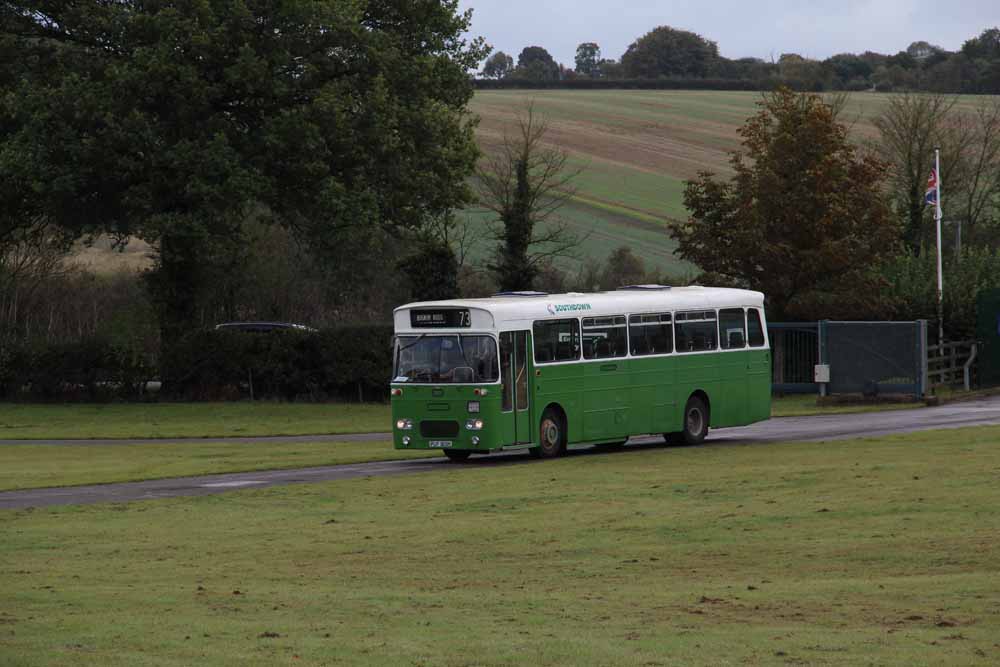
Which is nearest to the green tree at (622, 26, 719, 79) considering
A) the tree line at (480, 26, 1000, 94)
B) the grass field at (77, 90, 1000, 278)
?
the tree line at (480, 26, 1000, 94)

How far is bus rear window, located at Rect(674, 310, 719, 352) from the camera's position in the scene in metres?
31.5

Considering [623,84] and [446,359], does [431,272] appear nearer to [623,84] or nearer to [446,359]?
[446,359]

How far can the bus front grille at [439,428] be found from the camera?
93.5 ft

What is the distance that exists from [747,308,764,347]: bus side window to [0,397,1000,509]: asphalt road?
6.56 feet

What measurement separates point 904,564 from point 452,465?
1525cm

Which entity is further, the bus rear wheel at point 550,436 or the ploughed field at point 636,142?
the ploughed field at point 636,142

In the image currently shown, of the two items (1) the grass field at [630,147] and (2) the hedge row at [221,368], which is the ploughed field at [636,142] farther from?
(2) the hedge row at [221,368]

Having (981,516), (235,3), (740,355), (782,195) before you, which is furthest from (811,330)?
(981,516)

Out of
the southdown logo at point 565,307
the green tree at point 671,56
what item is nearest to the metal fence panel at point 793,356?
the southdown logo at point 565,307

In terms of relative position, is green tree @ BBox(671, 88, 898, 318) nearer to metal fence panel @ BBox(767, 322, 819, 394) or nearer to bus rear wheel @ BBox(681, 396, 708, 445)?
metal fence panel @ BBox(767, 322, 819, 394)

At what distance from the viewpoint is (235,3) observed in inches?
1836

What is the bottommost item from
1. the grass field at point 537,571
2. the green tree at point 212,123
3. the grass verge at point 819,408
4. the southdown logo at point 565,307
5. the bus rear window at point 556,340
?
the grass field at point 537,571

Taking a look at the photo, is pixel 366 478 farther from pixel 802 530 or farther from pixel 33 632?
pixel 33 632

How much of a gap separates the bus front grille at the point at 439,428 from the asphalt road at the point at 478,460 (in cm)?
57
